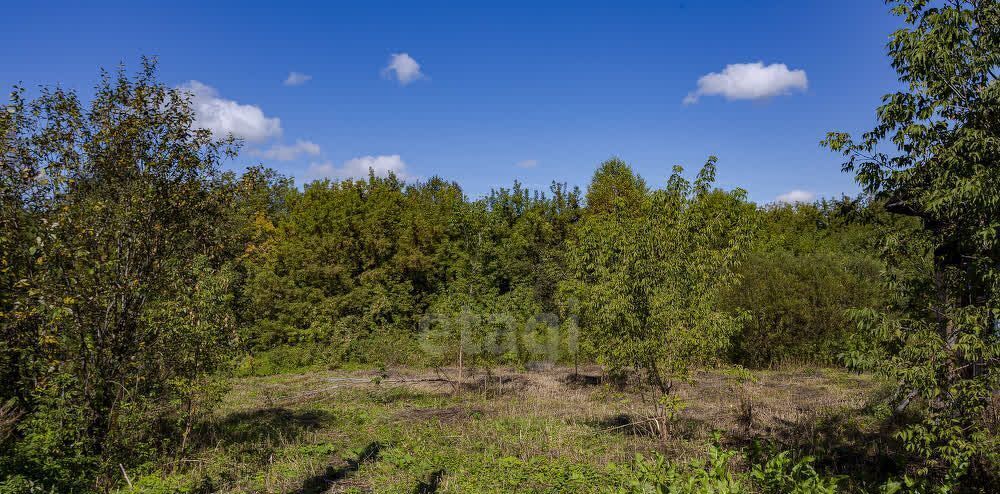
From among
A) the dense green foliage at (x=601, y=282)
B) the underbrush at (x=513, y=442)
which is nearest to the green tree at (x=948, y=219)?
the dense green foliage at (x=601, y=282)

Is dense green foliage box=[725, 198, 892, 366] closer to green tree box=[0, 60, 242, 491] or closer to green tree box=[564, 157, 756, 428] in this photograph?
green tree box=[564, 157, 756, 428]

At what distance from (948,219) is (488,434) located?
29.4ft

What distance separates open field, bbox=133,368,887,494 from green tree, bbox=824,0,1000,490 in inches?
96.2

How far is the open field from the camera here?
8914 mm

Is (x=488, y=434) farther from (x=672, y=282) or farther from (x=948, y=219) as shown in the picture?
(x=948, y=219)

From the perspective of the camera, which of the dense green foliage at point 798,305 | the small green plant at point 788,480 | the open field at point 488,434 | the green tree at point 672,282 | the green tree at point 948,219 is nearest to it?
the small green plant at point 788,480

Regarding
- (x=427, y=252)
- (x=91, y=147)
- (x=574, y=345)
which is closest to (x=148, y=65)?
(x=91, y=147)

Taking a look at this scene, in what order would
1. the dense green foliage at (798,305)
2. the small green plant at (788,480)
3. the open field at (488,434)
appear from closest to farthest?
the small green plant at (788,480), the open field at (488,434), the dense green foliage at (798,305)

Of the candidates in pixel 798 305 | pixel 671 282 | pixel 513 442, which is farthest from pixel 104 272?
pixel 798 305

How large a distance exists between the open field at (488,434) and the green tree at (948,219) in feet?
8.01

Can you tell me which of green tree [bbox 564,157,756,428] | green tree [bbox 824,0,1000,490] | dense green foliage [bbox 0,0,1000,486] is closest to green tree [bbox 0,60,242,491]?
dense green foliage [bbox 0,0,1000,486]

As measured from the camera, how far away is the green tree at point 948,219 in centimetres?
594

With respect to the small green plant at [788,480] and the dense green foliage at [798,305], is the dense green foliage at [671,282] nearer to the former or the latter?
the small green plant at [788,480]

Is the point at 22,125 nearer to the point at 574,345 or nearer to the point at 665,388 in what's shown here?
the point at 665,388
